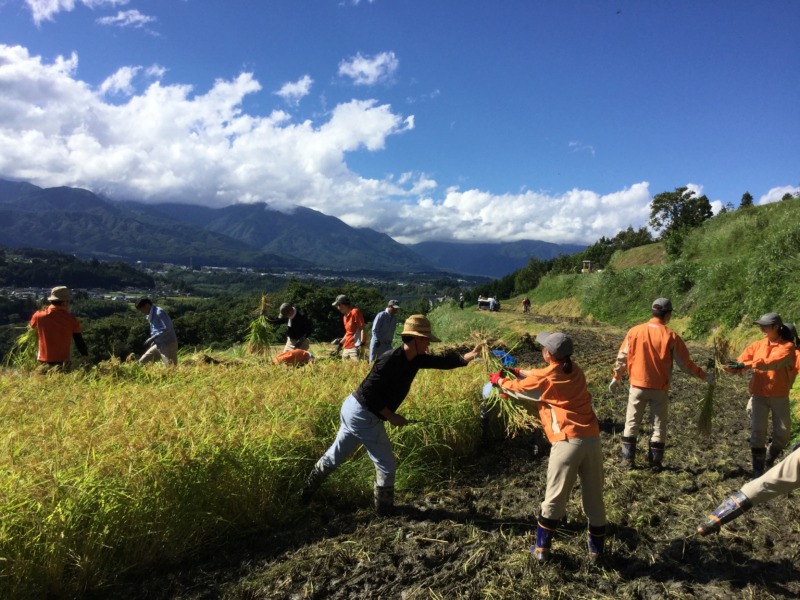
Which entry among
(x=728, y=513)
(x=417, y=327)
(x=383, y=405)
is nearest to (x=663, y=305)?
(x=728, y=513)

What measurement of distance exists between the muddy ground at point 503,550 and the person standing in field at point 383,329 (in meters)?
3.47

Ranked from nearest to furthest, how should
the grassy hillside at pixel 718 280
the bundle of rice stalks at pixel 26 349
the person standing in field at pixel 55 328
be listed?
1. the person standing in field at pixel 55 328
2. the bundle of rice stalks at pixel 26 349
3. the grassy hillside at pixel 718 280

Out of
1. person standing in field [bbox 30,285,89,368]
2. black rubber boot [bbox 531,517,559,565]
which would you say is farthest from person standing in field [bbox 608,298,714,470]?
person standing in field [bbox 30,285,89,368]

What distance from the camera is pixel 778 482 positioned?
3.38m

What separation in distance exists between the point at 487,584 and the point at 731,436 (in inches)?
189

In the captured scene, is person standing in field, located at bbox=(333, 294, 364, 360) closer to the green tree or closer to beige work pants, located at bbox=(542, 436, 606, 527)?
→ beige work pants, located at bbox=(542, 436, 606, 527)

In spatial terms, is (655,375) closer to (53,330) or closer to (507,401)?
(507,401)

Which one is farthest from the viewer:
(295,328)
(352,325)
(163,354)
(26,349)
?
(352,325)

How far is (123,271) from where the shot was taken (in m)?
91.0

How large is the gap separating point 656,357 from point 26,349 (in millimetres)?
8796

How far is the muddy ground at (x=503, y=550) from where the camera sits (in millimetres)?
3080

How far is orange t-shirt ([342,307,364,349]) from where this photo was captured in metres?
9.13

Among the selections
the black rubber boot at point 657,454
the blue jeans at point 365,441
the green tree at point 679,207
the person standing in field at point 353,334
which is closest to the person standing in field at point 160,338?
the person standing in field at point 353,334

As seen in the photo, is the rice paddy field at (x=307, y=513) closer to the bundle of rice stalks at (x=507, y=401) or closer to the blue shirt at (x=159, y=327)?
the bundle of rice stalks at (x=507, y=401)
